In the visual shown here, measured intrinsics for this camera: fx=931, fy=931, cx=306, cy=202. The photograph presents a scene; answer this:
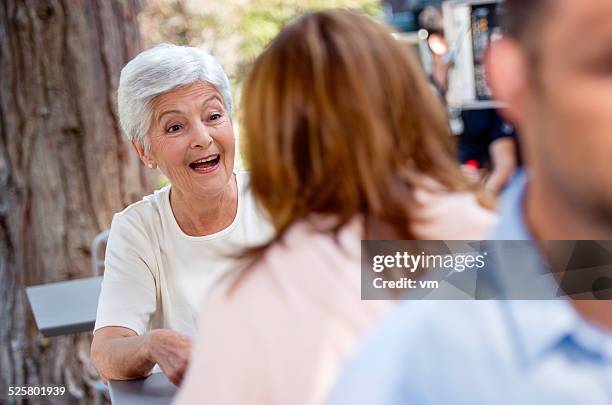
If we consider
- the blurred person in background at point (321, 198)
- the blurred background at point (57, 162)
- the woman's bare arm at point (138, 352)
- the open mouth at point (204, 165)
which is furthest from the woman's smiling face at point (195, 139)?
the blurred background at point (57, 162)

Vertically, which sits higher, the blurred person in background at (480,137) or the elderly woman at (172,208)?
the blurred person in background at (480,137)

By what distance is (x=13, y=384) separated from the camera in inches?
110

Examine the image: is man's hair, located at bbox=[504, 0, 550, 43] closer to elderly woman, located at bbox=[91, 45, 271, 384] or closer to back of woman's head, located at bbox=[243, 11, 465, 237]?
back of woman's head, located at bbox=[243, 11, 465, 237]

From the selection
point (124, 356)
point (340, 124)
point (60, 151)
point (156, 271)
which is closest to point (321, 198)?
point (340, 124)

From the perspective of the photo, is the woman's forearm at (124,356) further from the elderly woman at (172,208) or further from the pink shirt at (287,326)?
the pink shirt at (287,326)

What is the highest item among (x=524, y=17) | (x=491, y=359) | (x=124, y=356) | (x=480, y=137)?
(x=524, y=17)

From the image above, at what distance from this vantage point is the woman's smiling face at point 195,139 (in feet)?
5.17

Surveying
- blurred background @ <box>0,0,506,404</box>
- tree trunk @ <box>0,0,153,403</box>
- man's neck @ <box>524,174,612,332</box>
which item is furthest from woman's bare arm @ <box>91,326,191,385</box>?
tree trunk @ <box>0,0,153,403</box>

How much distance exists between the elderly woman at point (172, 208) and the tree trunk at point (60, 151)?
3.40 ft

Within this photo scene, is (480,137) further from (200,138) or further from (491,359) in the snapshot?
(200,138)

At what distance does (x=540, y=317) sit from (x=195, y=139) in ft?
3.22

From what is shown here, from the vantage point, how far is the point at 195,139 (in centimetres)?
159

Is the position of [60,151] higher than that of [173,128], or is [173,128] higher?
[173,128]

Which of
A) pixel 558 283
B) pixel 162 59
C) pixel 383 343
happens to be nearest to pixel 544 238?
pixel 558 283
